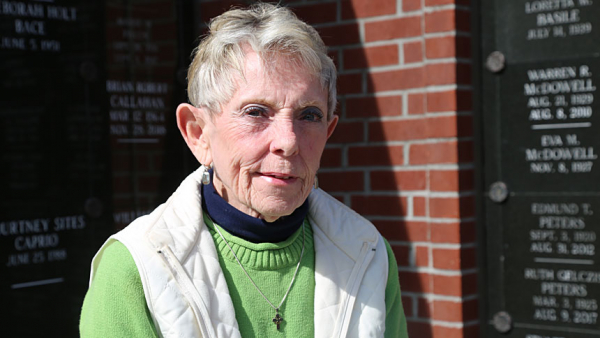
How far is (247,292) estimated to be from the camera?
6.49 feet

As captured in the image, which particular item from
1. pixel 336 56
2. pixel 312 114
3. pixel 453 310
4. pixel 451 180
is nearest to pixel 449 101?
pixel 451 180

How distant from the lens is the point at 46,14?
320 cm

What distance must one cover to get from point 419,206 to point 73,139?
63.9 inches

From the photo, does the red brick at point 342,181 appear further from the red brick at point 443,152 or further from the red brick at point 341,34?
the red brick at point 341,34

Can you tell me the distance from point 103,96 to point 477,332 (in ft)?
6.80

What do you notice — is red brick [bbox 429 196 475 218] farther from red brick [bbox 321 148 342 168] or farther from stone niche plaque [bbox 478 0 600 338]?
red brick [bbox 321 148 342 168]

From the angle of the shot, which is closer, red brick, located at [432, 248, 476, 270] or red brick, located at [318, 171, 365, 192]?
red brick, located at [432, 248, 476, 270]

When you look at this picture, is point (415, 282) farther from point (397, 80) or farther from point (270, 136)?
point (270, 136)

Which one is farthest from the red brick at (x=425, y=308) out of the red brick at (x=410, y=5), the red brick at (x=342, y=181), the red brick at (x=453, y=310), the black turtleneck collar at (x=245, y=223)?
the black turtleneck collar at (x=245, y=223)

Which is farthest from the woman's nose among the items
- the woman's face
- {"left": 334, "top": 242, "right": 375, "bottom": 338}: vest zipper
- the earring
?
{"left": 334, "top": 242, "right": 375, "bottom": 338}: vest zipper

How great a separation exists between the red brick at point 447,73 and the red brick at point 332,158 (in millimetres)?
633

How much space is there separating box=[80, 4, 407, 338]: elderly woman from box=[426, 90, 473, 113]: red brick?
1383 millimetres

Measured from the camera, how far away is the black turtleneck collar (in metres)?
2.04

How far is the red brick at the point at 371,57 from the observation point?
3.59 meters
